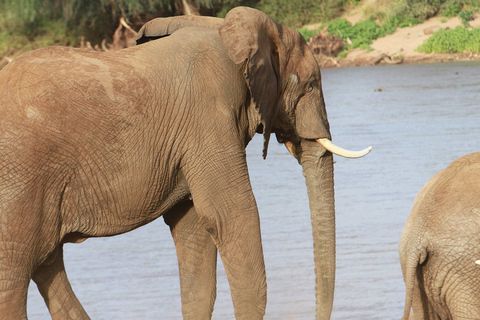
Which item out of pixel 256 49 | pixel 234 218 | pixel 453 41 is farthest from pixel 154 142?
pixel 453 41

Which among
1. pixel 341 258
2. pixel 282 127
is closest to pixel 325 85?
pixel 341 258

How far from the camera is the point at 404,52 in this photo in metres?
30.4

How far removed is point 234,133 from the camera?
430 cm

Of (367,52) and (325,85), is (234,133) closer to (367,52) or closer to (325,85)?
(325,85)

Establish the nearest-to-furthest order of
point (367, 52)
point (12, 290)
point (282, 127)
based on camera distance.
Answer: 1. point (12, 290)
2. point (282, 127)
3. point (367, 52)

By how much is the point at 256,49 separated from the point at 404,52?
26963mm

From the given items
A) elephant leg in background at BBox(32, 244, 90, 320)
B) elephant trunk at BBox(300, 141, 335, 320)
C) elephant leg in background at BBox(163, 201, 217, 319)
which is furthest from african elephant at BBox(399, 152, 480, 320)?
elephant leg in background at BBox(32, 244, 90, 320)

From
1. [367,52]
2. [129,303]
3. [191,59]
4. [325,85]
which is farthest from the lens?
[367,52]

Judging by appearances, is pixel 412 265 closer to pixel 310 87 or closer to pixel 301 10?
pixel 310 87

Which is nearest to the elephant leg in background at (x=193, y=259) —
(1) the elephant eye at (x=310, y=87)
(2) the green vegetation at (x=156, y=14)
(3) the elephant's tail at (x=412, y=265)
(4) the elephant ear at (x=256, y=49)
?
(4) the elephant ear at (x=256, y=49)

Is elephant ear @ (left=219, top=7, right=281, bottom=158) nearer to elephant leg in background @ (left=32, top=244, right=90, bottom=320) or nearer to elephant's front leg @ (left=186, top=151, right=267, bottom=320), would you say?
elephant's front leg @ (left=186, top=151, right=267, bottom=320)

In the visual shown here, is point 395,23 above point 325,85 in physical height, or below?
below

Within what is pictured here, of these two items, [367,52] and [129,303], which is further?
[367,52]

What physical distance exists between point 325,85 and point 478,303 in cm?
2081
